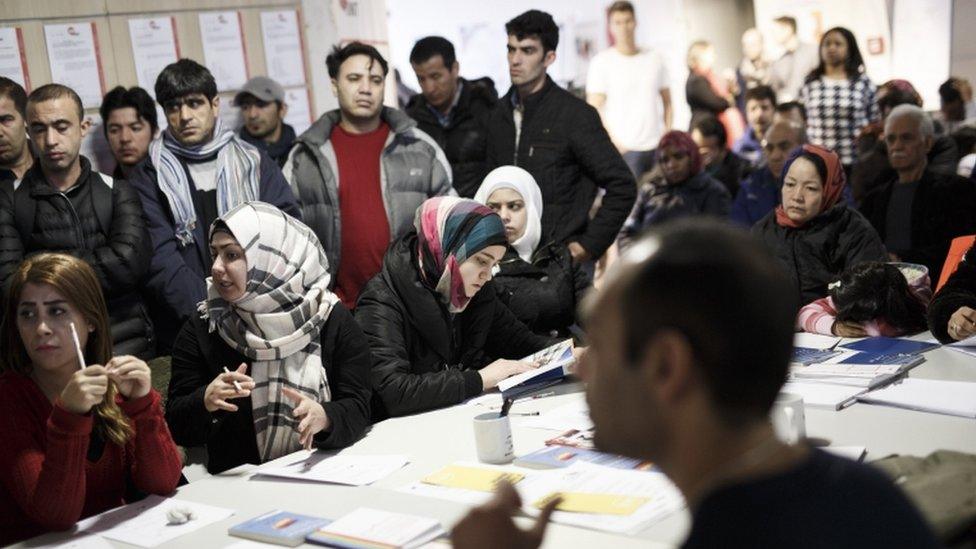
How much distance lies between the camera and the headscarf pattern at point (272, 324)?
2.74m

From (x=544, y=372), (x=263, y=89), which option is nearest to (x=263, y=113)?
(x=263, y=89)

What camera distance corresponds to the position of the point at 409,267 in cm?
312

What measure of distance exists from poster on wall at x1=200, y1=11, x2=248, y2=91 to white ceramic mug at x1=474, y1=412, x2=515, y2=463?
10.2 feet

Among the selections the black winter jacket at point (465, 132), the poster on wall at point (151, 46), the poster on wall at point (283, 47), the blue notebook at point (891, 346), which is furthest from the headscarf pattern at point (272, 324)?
the poster on wall at point (283, 47)

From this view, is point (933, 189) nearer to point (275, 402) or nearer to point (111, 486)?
point (275, 402)

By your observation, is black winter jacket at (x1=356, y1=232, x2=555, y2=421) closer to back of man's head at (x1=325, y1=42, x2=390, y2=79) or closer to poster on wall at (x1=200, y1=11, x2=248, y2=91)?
back of man's head at (x1=325, y1=42, x2=390, y2=79)

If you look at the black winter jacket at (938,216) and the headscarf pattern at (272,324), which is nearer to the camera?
the headscarf pattern at (272,324)

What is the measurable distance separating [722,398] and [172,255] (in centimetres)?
306

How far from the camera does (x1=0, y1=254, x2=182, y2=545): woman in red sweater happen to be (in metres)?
2.20

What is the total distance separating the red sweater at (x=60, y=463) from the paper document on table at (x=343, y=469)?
0.26 metres

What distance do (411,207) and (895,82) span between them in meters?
3.93

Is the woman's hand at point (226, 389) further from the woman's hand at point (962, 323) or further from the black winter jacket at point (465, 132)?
the black winter jacket at point (465, 132)

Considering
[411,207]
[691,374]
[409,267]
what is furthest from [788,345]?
[411,207]

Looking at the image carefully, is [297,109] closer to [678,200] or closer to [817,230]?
[678,200]
